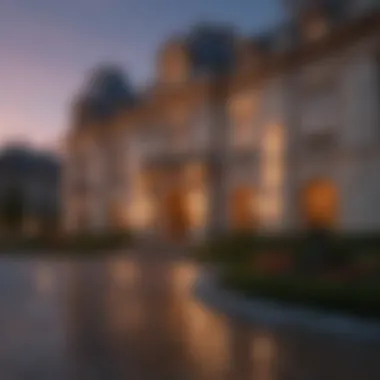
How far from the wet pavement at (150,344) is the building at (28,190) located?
80.2 ft

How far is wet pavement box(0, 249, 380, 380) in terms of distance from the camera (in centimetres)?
666

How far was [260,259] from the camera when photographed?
14484 mm

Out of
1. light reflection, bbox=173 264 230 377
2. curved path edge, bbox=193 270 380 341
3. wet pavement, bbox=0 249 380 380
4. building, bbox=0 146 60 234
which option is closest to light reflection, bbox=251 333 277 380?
wet pavement, bbox=0 249 380 380

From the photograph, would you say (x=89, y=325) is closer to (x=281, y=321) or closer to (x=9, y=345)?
(x=9, y=345)

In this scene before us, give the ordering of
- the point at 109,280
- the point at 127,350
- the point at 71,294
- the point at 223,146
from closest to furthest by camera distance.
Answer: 1. the point at 127,350
2. the point at 71,294
3. the point at 109,280
4. the point at 223,146

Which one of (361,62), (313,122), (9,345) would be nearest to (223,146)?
(313,122)

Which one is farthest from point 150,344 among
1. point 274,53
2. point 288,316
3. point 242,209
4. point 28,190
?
point 28,190

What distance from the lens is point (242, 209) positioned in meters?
28.2

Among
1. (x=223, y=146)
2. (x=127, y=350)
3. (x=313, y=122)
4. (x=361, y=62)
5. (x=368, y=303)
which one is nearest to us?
(x=127, y=350)

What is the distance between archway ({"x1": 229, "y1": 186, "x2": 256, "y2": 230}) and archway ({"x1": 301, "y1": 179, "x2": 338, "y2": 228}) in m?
3.52

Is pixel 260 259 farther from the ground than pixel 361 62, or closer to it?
closer to it

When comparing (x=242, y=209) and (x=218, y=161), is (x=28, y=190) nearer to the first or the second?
(x=218, y=161)

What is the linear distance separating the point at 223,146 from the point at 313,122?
6271mm

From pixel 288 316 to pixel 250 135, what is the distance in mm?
17845
